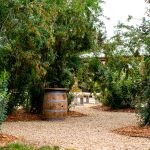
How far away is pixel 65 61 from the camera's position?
14.5m

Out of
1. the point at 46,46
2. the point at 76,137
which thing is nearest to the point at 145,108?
the point at 76,137

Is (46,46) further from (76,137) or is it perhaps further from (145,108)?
(76,137)

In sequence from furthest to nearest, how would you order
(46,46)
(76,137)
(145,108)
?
(46,46)
(145,108)
(76,137)

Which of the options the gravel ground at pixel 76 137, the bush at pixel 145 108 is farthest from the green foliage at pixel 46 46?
the bush at pixel 145 108

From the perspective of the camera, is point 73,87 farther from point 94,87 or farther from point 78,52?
point 94,87

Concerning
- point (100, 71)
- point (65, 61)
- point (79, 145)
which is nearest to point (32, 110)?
point (65, 61)

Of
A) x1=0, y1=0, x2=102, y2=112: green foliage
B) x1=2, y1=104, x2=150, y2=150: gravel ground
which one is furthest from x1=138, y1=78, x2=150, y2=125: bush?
x1=0, y1=0, x2=102, y2=112: green foliage

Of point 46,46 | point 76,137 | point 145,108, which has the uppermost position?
point 46,46

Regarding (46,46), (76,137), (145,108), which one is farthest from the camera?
(46,46)

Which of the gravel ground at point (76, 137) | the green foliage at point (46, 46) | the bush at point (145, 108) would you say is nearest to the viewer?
the gravel ground at point (76, 137)

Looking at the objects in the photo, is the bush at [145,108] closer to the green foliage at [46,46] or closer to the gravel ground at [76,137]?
the gravel ground at [76,137]

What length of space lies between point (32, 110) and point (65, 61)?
2.10m

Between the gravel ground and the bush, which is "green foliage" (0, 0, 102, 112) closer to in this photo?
the gravel ground

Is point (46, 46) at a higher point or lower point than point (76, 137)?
higher
